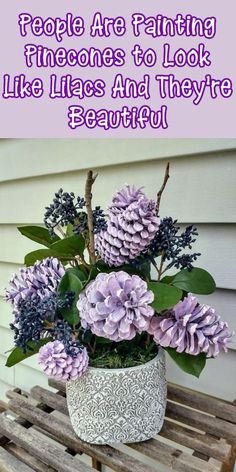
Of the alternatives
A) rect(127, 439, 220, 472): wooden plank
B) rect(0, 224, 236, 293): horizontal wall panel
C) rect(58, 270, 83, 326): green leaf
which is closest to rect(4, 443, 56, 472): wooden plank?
rect(127, 439, 220, 472): wooden plank

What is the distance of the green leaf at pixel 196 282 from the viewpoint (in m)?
0.65

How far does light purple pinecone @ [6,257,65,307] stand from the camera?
0.61 meters

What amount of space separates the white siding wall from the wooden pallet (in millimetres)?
189

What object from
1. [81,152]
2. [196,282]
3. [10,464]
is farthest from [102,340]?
[81,152]

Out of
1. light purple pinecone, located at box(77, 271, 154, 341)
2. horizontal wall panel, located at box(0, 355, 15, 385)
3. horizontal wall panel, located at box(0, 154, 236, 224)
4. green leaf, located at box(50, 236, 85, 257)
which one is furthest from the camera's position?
horizontal wall panel, located at box(0, 355, 15, 385)

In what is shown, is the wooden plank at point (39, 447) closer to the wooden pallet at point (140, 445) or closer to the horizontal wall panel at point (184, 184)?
the wooden pallet at point (140, 445)

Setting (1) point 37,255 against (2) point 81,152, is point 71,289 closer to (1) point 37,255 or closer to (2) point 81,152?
(1) point 37,255

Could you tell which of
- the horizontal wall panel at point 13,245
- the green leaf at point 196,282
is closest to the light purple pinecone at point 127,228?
the green leaf at point 196,282

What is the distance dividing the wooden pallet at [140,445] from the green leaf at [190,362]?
0.47 feet

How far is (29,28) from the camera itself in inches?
36.5

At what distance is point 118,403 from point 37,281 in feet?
0.76

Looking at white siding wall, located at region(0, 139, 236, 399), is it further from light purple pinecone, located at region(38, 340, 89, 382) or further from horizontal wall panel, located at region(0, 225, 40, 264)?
light purple pinecone, located at region(38, 340, 89, 382)

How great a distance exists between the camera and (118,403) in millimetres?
608

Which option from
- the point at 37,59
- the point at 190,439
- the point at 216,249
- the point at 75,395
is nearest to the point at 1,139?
the point at 37,59
